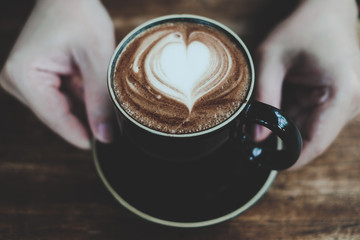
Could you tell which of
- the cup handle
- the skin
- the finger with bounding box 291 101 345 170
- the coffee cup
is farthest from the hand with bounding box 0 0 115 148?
the finger with bounding box 291 101 345 170

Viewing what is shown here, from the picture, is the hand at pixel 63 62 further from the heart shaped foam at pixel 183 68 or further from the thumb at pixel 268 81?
the thumb at pixel 268 81

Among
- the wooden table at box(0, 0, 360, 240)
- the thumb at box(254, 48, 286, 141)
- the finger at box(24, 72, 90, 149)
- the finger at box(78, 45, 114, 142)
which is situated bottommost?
the wooden table at box(0, 0, 360, 240)

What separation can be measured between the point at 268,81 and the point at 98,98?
45cm

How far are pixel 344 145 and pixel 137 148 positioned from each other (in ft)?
1.95

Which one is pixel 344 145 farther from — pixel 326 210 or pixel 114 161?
pixel 114 161

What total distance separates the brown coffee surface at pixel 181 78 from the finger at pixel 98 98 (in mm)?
146

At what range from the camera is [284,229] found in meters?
0.81

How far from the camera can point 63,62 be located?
3.02ft

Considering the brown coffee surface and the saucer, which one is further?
the saucer

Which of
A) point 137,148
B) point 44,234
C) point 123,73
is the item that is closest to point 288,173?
point 137,148

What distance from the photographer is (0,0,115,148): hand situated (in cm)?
83

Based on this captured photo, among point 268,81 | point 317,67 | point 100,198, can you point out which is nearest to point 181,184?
point 100,198

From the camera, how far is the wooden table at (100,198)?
80 cm

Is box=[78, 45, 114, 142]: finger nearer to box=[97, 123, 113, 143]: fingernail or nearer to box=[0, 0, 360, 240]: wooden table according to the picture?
box=[97, 123, 113, 143]: fingernail
